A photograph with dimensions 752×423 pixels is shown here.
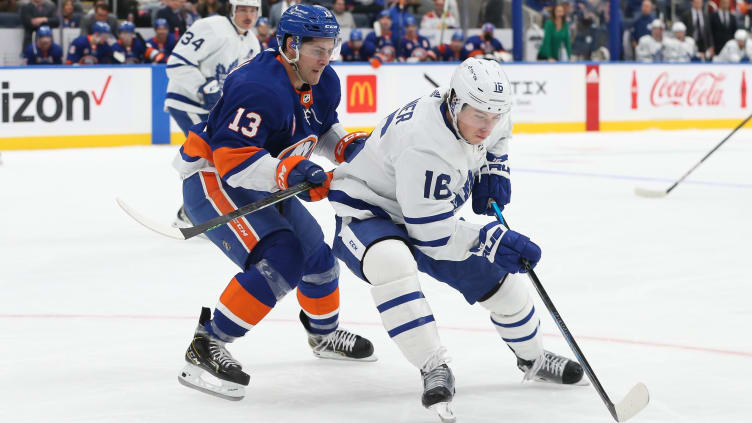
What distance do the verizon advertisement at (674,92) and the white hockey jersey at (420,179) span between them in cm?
978

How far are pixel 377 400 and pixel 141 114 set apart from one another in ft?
25.4

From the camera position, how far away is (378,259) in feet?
8.92

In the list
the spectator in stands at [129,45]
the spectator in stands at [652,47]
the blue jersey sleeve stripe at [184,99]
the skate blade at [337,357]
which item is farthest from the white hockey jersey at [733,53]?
the skate blade at [337,357]

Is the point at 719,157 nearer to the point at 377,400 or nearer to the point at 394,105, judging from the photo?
the point at 394,105

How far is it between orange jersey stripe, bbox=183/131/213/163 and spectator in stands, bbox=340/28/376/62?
8442 millimetres

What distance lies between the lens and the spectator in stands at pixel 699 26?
13852 mm

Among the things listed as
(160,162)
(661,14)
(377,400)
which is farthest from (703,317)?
(661,14)

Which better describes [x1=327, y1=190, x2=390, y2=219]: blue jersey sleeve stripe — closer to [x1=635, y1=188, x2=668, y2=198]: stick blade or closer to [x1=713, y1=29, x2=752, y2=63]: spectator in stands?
[x1=635, y1=188, x2=668, y2=198]: stick blade

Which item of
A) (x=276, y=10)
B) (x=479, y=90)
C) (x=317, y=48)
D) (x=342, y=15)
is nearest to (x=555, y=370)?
(x=479, y=90)

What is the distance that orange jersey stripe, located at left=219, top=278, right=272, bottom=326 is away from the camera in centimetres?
290

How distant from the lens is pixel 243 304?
9.52ft

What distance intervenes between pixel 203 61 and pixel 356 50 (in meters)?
5.84

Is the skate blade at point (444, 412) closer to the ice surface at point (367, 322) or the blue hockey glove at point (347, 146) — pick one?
the ice surface at point (367, 322)

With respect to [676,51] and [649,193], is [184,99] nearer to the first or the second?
[649,193]
